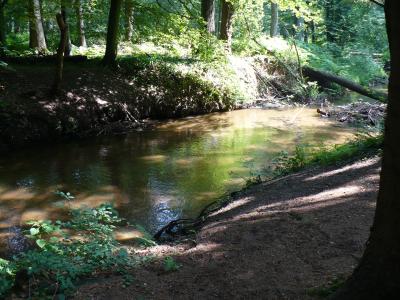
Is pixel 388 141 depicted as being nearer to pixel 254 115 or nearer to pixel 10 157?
pixel 10 157

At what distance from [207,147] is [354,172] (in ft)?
21.3

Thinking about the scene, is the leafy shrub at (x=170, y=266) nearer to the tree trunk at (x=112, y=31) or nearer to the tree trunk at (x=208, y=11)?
the tree trunk at (x=112, y=31)

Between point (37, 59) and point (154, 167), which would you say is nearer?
point (154, 167)

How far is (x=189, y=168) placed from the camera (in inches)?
457

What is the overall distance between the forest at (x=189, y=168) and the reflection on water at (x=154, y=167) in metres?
0.06

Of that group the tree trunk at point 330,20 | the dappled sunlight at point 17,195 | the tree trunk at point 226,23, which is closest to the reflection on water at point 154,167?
the dappled sunlight at point 17,195

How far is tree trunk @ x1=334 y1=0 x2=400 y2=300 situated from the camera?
9.02 ft

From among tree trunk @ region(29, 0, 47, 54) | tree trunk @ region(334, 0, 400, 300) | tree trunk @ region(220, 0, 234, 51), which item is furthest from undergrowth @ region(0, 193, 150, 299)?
tree trunk @ region(220, 0, 234, 51)

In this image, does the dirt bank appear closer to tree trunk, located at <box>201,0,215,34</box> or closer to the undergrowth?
tree trunk, located at <box>201,0,215,34</box>

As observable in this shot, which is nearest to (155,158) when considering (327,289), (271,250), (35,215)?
(35,215)

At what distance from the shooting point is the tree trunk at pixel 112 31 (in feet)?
54.3

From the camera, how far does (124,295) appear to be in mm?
4316

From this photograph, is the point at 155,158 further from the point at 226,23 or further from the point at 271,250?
the point at 226,23

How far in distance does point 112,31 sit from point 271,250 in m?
13.6
